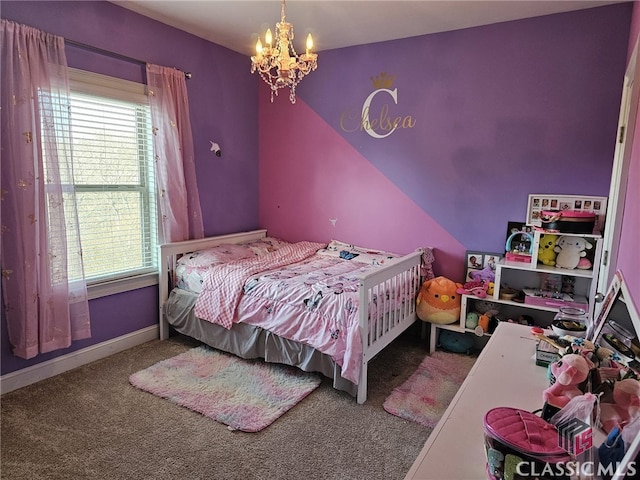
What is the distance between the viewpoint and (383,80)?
11.2ft

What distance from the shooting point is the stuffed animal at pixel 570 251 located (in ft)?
8.84

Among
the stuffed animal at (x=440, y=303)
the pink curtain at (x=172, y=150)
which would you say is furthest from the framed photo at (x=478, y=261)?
the pink curtain at (x=172, y=150)

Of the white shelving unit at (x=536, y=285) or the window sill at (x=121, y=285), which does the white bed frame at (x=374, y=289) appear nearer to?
the window sill at (x=121, y=285)

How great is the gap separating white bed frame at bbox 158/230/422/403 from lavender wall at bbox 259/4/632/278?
46 centimetres

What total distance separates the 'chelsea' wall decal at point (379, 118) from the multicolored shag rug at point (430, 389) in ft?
6.03

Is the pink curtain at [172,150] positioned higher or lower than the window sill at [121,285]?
higher

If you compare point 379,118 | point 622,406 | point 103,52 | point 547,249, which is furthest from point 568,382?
point 103,52

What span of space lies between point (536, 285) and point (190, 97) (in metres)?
3.08

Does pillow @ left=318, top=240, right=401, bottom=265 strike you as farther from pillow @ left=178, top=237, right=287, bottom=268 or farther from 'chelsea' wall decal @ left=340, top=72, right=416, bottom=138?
'chelsea' wall decal @ left=340, top=72, right=416, bottom=138

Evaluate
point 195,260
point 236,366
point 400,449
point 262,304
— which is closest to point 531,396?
point 400,449

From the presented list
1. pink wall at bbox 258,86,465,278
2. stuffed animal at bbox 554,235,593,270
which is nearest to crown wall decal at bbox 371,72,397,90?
pink wall at bbox 258,86,465,278

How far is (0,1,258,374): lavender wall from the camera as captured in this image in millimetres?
2562

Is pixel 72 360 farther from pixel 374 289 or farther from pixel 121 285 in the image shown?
pixel 374 289

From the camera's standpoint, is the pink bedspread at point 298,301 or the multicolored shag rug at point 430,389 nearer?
the multicolored shag rug at point 430,389
